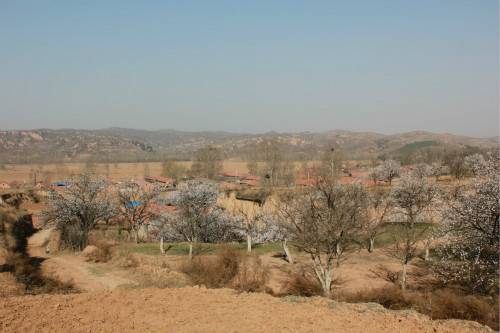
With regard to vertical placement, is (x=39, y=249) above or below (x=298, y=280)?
below

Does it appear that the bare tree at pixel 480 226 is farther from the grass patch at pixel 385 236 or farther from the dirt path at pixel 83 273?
the dirt path at pixel 83 273

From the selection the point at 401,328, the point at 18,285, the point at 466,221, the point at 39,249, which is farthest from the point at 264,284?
the point at 39,249

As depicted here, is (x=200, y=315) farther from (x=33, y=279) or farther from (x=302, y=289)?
(x=33, y=279)

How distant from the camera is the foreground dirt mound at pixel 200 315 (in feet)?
31.6

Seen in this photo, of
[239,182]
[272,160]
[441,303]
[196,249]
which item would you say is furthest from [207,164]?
[441,303]

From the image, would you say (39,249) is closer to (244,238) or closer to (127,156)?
(244,238)

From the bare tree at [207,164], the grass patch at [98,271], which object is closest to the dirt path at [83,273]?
the grass patch at [98,271]

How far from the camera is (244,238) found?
111ft

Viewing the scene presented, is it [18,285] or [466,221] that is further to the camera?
[18,285]

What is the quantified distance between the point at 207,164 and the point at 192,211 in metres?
43.3

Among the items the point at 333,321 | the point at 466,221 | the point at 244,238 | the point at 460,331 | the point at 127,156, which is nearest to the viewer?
the point at 460,331

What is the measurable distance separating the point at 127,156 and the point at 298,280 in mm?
181297

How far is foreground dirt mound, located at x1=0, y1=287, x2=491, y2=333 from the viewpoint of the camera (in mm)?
9617

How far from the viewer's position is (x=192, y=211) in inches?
1011
